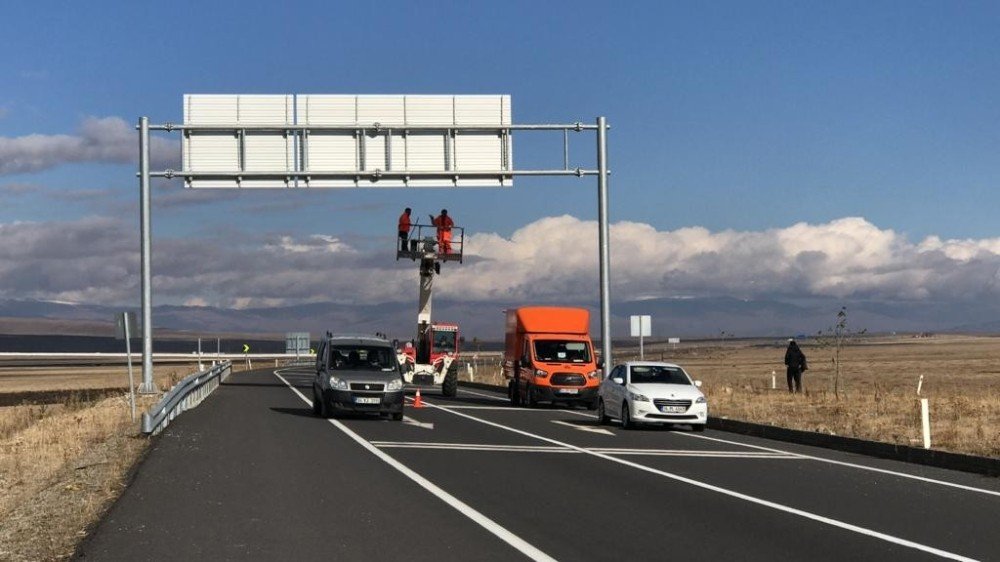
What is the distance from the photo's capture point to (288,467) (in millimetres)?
18375

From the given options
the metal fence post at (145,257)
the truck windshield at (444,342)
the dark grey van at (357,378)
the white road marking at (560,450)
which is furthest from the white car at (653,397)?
the truck windshield at (444,342)

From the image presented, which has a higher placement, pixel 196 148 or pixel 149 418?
pixel 196 148

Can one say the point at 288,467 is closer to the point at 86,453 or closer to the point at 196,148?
the point at 86,453

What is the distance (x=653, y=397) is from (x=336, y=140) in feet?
45.8

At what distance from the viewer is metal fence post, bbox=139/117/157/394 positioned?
1496 inches

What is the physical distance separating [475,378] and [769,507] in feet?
172

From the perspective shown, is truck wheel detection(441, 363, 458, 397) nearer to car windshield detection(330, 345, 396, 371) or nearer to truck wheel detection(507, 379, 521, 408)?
truck wheel detection(507, 379, 521, 408)

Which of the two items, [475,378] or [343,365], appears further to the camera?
[475,378]

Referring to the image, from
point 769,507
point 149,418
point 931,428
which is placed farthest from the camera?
point 931,428

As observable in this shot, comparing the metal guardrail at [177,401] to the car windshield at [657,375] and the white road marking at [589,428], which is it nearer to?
the white road marking at [589,428]

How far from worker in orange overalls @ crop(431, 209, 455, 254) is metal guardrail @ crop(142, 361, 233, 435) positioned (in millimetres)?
8864

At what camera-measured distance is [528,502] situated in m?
14.5

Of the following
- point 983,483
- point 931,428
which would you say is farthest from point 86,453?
point 931,428

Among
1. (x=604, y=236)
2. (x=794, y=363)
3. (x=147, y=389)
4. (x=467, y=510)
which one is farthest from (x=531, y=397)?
(x=467, y=510)
